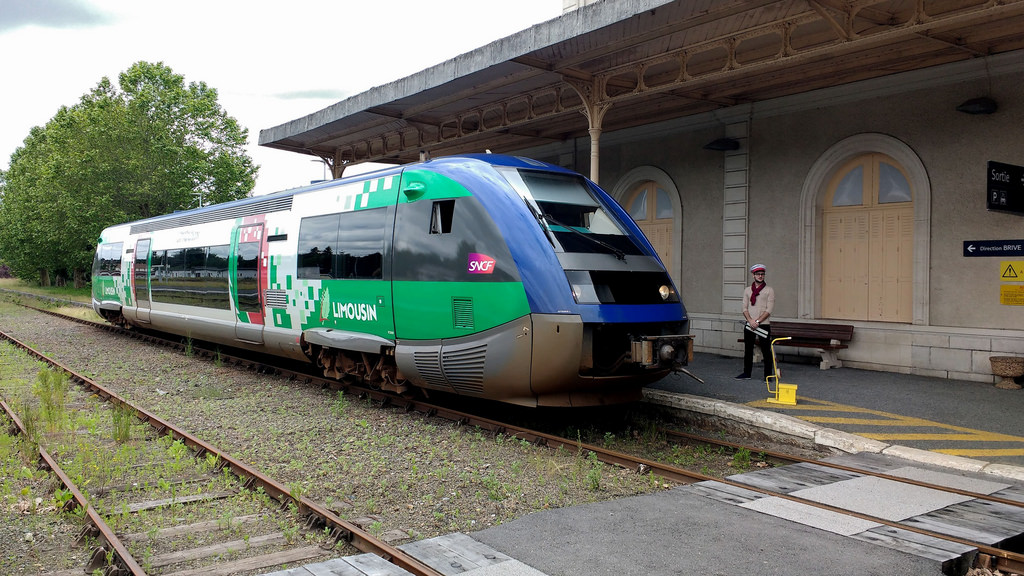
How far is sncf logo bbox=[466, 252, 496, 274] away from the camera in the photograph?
7559 mm

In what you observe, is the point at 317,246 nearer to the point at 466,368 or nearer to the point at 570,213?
the point at 466,368

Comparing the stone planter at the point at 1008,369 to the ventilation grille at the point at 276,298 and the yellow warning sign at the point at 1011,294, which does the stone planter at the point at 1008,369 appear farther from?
the ventilation grille at the point at 276,298

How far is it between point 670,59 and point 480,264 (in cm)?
558

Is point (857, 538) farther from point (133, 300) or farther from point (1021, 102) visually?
point (133, 300)

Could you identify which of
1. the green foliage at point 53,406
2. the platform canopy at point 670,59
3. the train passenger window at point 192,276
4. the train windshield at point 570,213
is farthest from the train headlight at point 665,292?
the train passenger window at point 192,276

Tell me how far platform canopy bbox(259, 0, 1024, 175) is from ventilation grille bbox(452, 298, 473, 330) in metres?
4.33

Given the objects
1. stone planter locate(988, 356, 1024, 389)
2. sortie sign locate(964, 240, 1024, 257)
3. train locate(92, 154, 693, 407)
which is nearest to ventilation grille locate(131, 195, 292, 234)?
train locate(92, 154, 693, 407)

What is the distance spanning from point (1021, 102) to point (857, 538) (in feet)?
27.1

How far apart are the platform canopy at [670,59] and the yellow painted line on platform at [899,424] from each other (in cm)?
420

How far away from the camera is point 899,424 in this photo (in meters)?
8.02

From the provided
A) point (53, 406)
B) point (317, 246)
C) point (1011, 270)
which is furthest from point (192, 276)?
point (1011, 270)

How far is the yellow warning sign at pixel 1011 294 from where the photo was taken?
1020cm

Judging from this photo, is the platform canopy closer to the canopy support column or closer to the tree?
the canopy support column

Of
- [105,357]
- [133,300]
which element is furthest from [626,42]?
[133,300]
